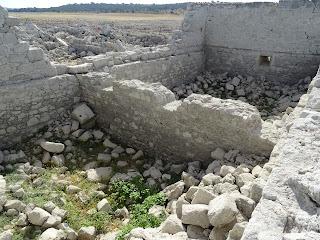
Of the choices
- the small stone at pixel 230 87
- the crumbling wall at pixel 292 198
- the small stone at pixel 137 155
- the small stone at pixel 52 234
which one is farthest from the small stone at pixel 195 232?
the small stone at pixel 230 87

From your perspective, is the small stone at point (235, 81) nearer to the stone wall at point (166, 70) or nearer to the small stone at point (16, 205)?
the stone wall at point (166, 70)

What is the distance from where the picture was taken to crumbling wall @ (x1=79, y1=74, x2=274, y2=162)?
6188 mm

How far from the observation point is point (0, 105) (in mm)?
7402

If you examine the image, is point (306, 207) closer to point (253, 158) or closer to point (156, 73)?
point (253, 158)

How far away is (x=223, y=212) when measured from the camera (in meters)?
3.83

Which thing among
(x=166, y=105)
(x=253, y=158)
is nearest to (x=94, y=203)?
(x=166, y=105)

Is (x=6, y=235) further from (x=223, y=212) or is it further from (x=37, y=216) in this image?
(x=223, y=212)

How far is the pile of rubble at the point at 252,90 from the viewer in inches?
410

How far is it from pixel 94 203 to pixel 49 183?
3.10 ft

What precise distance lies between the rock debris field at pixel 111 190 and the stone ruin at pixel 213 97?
89 millimetres

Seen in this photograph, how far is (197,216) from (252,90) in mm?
7991

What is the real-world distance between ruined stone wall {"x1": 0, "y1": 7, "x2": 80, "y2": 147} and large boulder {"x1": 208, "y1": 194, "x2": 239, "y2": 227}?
527 cm

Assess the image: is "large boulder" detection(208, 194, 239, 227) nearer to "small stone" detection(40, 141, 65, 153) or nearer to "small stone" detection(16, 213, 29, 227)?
"small stone" detection(16, 213, 29, 227)

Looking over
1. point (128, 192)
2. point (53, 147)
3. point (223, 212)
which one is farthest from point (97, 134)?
point (223, 212)
